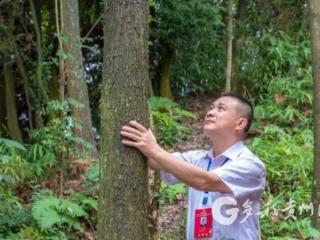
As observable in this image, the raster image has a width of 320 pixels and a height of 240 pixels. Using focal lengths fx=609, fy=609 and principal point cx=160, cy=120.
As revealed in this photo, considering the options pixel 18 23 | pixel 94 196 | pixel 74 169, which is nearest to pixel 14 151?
pixel 74 169

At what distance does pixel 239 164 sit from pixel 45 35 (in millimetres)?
7013

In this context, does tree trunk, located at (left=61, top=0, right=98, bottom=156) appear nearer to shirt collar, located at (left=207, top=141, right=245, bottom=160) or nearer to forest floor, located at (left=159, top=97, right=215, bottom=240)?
forest floor, located at (left=159, top=97, right=215, bottom=240)

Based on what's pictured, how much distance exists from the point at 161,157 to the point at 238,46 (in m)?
8.51

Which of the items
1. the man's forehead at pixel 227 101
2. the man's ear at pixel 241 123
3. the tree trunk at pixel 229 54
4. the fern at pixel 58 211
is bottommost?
the fern at pixel 58 211

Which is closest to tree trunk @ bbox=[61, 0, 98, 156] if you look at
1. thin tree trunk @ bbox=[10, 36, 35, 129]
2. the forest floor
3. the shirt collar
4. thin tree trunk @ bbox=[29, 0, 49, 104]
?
thin tree trunk @ bbox=[29, 0, 49, 104]

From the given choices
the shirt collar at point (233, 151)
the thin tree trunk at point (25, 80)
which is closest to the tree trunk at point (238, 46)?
the thin tree trunk at point (25, 80)

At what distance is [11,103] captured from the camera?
909 cm

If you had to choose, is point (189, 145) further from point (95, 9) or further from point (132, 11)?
point (132, 11)

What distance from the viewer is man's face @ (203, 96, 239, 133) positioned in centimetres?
332

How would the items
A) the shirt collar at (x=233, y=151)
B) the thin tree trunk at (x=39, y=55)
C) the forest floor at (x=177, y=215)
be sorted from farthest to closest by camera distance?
the thin tree trunk at (x=39, y=55)
the forest floor at (x=177, y=215)
the shirt collar at (x=233, y=151)

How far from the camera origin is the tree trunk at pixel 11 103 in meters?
8.78

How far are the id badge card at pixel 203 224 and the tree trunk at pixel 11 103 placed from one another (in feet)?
19.6

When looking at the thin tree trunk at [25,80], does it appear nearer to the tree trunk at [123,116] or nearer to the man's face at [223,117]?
the man's face at [223,117]

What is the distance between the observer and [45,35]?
9602 millimetres
